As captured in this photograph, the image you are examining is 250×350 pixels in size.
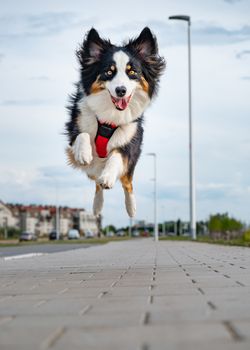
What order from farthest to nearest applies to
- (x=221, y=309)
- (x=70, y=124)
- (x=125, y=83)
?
(x=70, y=124), (x=125, y=83), (x=221, y=309)

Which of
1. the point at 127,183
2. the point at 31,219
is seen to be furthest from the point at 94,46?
the point at 31,219

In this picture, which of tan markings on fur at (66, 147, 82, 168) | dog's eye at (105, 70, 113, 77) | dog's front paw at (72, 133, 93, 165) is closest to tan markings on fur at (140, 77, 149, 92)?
dog's eye at (105, 70, 113, 77)

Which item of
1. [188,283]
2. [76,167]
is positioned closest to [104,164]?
[76,167]

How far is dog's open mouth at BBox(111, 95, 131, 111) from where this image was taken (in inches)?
232

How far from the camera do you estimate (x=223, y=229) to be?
53.3 meters

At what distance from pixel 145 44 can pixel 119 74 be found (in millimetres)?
457

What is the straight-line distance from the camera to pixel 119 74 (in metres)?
5.77

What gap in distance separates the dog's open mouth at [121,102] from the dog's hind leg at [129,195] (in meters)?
0.97

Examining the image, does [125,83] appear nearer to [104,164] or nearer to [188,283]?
[104,164]

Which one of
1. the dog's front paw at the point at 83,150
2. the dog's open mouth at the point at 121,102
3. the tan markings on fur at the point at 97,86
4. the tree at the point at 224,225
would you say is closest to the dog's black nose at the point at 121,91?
the dog's open mouth at the point at 121,102

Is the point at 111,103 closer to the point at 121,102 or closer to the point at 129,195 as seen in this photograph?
the point at 121,102

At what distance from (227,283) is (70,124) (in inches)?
106

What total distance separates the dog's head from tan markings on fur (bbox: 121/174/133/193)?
78 centimetres

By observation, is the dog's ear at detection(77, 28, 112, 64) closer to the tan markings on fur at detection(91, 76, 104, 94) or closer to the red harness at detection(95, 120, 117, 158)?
the tan markings on fur at detection(91, 76, 104, 94)
